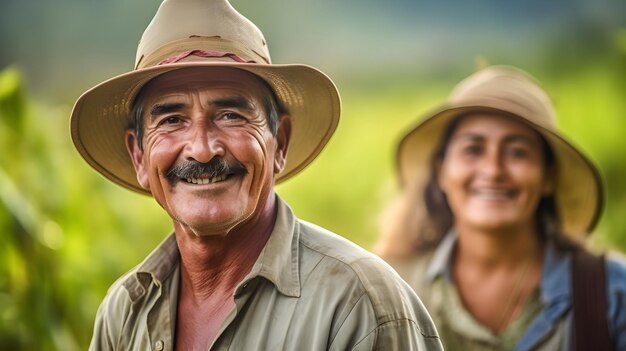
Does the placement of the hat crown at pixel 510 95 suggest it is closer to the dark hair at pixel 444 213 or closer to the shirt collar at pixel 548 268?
the dark hair at pixel 444 213

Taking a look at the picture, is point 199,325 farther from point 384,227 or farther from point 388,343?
point 384,227

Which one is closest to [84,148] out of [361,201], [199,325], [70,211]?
[199,325]

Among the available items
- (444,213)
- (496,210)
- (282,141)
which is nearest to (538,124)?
(496,210)

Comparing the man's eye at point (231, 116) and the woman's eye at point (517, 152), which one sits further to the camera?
the woman's eye at point (517, 152)

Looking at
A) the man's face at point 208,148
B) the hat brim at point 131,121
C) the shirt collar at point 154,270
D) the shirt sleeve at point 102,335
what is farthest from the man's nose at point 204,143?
the shirt sleeve at point 102,335

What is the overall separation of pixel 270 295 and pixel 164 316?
0.32m

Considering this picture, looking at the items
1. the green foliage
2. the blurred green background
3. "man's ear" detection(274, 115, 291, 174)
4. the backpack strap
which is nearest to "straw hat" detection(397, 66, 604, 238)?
the backpack strap

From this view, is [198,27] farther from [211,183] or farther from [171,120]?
[211,183]

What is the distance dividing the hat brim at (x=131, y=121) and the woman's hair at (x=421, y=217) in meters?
1.94

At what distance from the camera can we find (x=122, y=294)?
10.5ft

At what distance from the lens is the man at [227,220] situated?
285 centimetres

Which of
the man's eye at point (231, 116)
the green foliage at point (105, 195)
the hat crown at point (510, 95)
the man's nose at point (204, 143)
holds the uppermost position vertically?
the man's eye at point (231, 116)

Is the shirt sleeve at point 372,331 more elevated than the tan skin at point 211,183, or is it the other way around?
the tan skin at point 211,183

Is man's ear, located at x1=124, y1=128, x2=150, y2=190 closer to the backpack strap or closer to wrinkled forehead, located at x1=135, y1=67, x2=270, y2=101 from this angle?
wrinkled forehead, located at x1=135, y1=67, x2=270, y2=101
